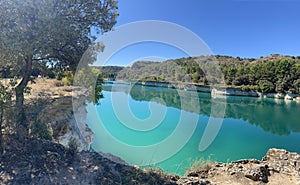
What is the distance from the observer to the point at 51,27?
390 cm

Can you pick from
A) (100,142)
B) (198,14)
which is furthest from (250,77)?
(100,142)

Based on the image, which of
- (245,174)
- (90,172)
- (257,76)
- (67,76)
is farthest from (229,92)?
(90,172)

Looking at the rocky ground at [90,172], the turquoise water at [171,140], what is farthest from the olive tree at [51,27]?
the turquoise water at [171,140]

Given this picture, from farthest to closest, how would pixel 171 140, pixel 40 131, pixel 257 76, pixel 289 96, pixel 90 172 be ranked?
1. pixel 257 76
2. pixel 289 96
3. pixel 171 140
4. pixel 40 131
5. pixel 90 172

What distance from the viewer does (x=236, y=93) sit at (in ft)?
127

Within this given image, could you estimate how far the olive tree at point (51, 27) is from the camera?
372cm

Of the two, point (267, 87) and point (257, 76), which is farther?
point (257, 76)

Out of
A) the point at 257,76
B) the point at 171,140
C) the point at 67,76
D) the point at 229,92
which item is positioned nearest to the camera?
the point at 67,76

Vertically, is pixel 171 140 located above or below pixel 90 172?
below

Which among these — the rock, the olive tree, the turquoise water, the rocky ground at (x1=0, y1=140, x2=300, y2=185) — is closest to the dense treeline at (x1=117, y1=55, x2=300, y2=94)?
the rock

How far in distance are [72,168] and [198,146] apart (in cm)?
763

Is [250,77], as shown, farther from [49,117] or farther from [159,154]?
[49,117]

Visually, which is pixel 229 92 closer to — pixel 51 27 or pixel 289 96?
pixel 289 96

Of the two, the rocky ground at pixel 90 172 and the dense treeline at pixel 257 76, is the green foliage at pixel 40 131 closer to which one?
the rocky ground at pixel 90 172
